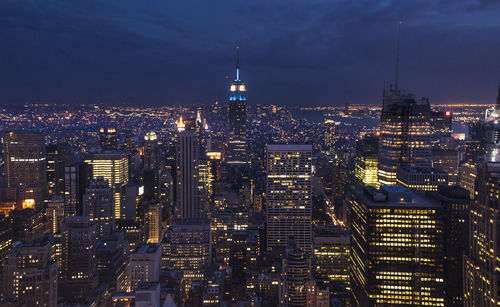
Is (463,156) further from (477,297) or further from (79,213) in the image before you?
(79,213)

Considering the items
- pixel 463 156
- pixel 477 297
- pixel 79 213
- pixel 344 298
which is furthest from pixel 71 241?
pixel 463 156

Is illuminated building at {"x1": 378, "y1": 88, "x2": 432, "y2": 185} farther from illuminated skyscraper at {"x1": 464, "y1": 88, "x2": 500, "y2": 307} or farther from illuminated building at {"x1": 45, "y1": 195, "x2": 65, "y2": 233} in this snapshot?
illuminated building at {"x1": 45, "y1": 195, "x2": 65, "y2": 233}

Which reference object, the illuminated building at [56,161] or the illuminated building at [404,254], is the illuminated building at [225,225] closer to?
the illuminated building at [56,161]

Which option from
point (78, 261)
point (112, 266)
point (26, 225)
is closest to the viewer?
point (78, 261)

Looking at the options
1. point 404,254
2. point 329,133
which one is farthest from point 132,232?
point 329,133

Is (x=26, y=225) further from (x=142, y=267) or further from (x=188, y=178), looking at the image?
(x=188, y=178)

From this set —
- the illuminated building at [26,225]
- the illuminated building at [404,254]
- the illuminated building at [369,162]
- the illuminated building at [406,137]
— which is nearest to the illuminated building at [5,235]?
the illuminated building at [26,225]

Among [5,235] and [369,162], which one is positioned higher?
[369,162]

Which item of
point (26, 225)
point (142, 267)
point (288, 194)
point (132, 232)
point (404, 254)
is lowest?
point (142, 267)

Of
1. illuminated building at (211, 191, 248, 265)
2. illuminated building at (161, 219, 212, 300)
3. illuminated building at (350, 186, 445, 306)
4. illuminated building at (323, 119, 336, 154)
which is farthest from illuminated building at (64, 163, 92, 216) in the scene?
illuminated building at (323, 119, 336, 154)
